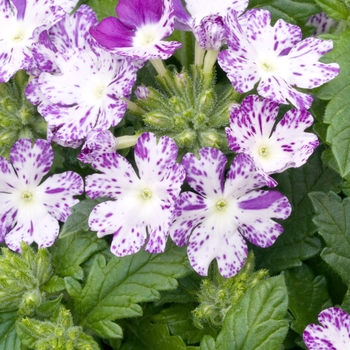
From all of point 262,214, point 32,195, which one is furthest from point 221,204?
point 32,195

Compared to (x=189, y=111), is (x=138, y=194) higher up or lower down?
lower down

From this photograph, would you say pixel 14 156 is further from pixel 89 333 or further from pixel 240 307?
pixel 240 307

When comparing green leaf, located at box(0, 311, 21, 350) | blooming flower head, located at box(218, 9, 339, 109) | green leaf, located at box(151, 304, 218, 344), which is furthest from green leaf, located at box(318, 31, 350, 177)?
green leaf, located at box(0, 311, 21, 350)

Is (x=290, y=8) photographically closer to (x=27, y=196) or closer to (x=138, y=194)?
(x=138, y=194)

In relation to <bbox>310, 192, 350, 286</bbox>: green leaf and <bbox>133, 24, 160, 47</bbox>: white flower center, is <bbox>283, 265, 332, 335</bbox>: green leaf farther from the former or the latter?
<bbox>133, 24, 160, 47</bbox>: white flower center

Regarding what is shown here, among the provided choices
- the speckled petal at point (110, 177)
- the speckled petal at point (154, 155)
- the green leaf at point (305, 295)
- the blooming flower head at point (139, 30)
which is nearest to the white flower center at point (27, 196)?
the speckled petal at point (110, 177)

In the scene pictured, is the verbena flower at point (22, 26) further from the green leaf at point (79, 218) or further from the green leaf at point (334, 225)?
the green leaf at point (334, 225)
